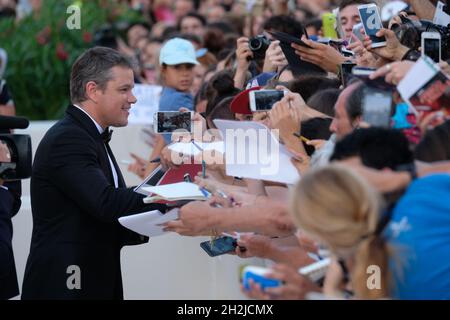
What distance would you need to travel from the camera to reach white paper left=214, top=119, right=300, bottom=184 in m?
4.93

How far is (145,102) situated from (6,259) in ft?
12.6

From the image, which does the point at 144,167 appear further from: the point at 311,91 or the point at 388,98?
the point at 388,98

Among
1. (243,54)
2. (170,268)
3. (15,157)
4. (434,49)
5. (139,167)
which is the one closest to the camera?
(434,49)

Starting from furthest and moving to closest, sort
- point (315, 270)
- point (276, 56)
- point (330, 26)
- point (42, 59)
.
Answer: point (42, 59), point (330, 26), point (276, 56), point (315, 270)

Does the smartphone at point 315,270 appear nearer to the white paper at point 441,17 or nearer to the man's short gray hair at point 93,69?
the white paper at point 441,17

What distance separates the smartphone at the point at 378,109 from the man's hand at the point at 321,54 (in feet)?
5.85

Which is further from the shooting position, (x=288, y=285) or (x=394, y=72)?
(x=394, y=72)

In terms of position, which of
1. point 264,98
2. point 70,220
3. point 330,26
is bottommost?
point 70,220

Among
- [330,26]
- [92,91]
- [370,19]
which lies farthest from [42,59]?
[370,19]

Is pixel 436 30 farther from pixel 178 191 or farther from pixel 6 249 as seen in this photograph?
pixel 6 249

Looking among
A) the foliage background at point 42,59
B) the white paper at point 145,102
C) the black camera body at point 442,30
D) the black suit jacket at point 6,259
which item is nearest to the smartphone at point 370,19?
the black camera body at point 442,30

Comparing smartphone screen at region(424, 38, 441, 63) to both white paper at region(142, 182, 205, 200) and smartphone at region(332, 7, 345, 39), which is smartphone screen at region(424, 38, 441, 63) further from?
smartphone at region(332, 7, 345, 39)

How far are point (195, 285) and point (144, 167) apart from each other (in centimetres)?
107

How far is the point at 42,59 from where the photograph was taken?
13.4 metres
